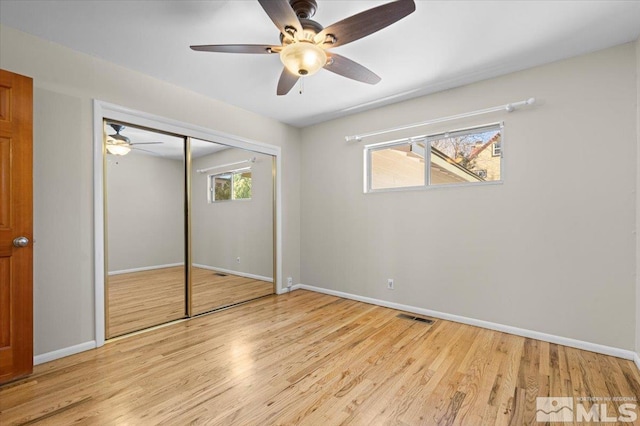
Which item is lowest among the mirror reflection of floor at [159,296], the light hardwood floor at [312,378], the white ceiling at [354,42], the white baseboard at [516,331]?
the light hardwood floor at [312,378]

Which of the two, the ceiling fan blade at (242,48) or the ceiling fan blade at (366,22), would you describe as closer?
the ceiling fan blade at (366,22)

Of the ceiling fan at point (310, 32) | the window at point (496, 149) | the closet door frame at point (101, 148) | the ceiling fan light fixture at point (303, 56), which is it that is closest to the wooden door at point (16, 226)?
the closet door frame at point (101, 148)

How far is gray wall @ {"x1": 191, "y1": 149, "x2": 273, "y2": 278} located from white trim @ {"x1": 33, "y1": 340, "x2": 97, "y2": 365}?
1197 millimetres

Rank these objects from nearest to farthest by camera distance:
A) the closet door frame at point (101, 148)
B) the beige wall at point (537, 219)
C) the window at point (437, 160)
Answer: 1. the beige wall at point (537, 219)
2. the closet door frame at point (101, 148)
3. the window at point (437, 160)

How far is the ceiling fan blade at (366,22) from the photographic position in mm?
1514

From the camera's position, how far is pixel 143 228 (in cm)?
317

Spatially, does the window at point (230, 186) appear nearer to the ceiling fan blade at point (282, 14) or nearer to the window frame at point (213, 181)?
the window frame at point (213, 181)

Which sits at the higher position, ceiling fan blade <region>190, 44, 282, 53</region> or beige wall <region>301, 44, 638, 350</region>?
ceiling fan blade <region>190, 44, 282, 53</region>

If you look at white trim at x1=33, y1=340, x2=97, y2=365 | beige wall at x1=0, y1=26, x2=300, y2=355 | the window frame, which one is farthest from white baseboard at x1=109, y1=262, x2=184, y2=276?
the window frame

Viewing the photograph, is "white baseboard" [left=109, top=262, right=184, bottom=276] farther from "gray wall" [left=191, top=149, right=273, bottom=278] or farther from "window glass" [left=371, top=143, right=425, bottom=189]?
"window glass" [left=371, top=143, right=425, bottom=189]

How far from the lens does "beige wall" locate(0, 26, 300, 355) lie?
225 cm

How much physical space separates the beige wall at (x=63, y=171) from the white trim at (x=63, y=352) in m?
0.04

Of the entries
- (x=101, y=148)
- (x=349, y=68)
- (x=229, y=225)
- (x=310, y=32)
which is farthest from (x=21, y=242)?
(x=349, y=68)

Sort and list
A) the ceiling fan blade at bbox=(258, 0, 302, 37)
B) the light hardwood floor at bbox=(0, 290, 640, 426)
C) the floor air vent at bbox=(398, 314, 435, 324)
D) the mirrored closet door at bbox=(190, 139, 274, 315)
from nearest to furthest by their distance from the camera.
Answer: the ceiling fan blade at bbox=(258, 0, 302, 37) < the light hardwood floor at bbox=(0, 290, 640, 426) < the floor air vent at bbox=(398, 314, 435, 324) < the mirrored closet door at bbox=(190, 139, 274, 315)
